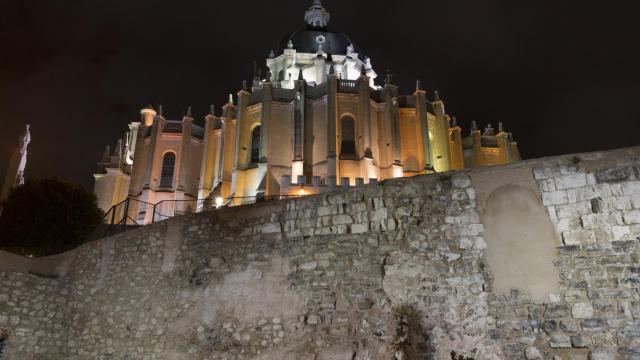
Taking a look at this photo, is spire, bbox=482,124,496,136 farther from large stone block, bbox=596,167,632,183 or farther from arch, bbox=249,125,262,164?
large stone block, bbox=596,167,632,183

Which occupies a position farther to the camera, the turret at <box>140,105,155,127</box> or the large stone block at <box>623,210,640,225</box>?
the turret at <box>140,105,155,127</box>

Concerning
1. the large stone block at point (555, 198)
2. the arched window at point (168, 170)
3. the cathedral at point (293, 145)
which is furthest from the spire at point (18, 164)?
the large stone block at point (555, 198)

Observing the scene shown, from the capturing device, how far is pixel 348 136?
1421 inches

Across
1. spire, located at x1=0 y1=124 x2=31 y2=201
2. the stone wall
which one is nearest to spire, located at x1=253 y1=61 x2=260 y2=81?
spire, located at x1=0 y1=124 x2=31 y2=201

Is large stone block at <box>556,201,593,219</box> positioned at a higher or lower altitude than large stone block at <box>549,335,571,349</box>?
higher

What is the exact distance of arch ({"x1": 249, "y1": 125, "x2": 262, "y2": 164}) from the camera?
118ft

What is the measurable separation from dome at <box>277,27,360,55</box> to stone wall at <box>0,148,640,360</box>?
131 ft

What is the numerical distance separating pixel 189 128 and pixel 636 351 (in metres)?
37.2

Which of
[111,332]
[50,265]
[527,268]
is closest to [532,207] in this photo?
[527,268]

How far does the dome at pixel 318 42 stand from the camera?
1922 inches

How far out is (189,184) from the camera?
130ft

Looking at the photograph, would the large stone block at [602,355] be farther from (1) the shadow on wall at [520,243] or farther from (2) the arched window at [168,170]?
(2) the arched window at [168,170]

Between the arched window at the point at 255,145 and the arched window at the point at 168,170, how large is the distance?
7576mm

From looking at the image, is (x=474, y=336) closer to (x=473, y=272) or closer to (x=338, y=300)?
(x=473, y=272)
